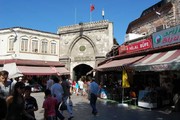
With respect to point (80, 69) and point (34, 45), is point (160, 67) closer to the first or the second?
point (34, 45)

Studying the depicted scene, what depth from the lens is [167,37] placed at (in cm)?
1185

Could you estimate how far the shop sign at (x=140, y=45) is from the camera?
13.4 meters

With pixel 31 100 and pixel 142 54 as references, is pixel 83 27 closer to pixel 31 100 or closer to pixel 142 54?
pixel 142 54

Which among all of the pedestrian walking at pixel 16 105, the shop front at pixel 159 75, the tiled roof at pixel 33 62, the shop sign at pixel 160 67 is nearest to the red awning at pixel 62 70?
the tiled roof at pixel 33 62

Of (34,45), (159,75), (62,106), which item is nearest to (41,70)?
(34,45)

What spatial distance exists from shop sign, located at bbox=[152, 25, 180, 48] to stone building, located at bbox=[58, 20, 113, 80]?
12394 millimetres

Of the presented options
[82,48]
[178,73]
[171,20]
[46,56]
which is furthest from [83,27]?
[178,73]

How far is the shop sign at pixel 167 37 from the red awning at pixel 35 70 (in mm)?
14260

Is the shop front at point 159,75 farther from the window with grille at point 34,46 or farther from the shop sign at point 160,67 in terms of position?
the window with grille at point 34,46

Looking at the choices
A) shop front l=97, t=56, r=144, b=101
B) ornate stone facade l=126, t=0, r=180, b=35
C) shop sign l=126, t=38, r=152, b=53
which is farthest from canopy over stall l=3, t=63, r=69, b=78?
shop sign l=126, t=38, r=152, b=53

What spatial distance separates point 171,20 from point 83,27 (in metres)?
14.0

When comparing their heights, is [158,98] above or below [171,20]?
below

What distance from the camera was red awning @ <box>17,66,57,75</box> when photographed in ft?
72.5

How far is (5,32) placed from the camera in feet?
81.7
